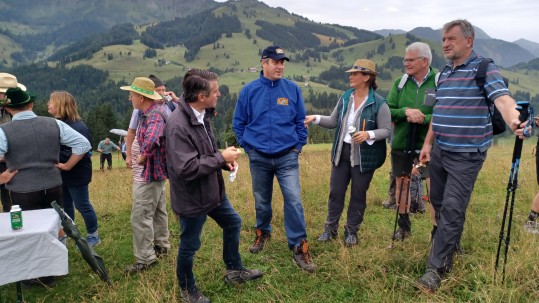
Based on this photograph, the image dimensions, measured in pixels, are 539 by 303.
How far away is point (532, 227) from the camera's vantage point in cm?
509

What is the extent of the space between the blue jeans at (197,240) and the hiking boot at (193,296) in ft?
0.14

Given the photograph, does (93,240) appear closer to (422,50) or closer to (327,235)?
(327,235)

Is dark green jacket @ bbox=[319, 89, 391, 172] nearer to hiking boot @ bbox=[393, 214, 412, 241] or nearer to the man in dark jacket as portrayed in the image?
hiking boot @ bbox=[393, 214, 412, 241]

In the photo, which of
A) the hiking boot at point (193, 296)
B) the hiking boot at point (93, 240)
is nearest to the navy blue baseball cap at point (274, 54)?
the hiking boot at point (193, 296)

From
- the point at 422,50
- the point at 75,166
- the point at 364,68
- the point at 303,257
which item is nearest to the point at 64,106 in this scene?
the point at 75,166

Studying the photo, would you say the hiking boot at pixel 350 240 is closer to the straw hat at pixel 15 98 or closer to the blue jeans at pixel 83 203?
the blue jeans at pixel 83 203

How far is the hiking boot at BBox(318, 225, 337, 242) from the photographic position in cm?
511

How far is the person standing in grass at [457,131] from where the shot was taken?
3.56 meters

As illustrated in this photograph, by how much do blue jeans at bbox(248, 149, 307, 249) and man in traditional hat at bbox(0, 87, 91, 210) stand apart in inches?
97.5

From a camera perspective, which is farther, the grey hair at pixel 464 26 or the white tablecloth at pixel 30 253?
the grey hair at pixel 464 26

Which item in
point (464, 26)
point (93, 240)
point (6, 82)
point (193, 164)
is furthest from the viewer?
point (93, 240)

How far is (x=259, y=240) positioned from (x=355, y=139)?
1.92 metres

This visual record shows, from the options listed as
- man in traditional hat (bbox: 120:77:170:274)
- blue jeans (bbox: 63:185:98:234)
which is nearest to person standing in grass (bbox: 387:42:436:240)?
man in traditional hat (bbox: 120:77:170:274)

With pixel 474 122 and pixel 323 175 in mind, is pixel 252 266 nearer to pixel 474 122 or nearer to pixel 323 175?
pixel 474 122
